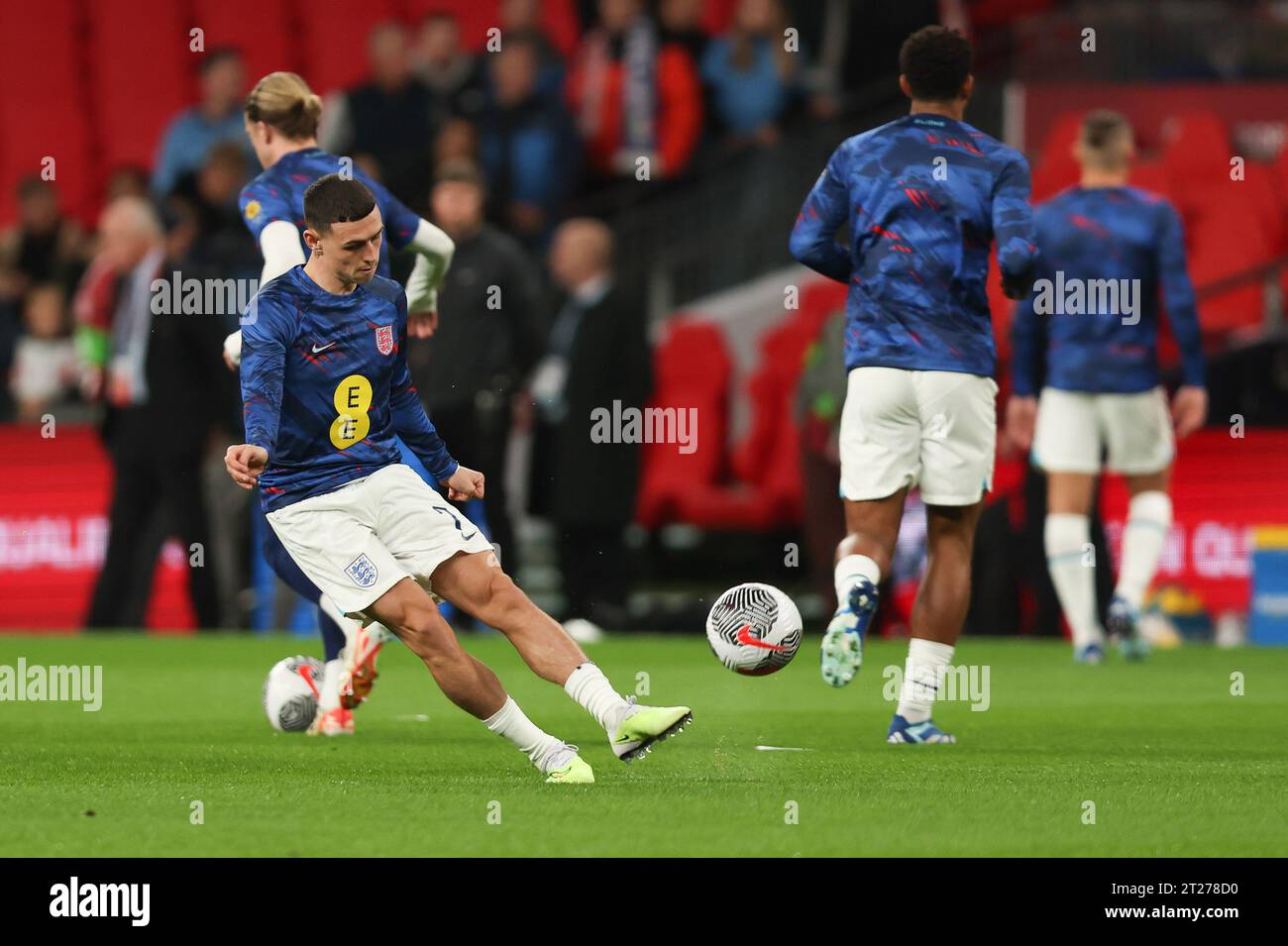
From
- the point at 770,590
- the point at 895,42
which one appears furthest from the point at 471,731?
the point at 895,42

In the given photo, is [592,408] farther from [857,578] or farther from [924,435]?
[857,578]

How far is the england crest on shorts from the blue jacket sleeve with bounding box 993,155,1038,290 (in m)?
2.38

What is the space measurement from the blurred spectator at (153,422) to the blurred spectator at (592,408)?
2116 millimetres

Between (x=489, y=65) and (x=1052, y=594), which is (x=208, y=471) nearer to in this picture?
(x=489, y=65)

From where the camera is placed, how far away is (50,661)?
468 inches

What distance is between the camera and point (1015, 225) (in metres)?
7.89

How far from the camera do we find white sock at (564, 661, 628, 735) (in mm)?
6605

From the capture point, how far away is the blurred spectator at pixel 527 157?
55.6 feet

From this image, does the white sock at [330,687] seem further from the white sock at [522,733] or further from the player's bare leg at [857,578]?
the player's bare leg at [857,578]

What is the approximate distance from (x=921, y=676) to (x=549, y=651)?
178cm

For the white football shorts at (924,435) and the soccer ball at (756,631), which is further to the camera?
the white football shorts at (924,435)

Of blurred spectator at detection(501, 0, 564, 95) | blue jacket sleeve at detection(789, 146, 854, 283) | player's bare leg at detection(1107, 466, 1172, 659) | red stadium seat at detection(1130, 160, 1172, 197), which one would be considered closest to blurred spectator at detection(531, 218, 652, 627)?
blurred spectator at detection(501, 0, 564, 95)

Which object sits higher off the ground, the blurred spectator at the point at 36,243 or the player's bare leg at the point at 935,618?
the blurred spectator at the point at 36,243

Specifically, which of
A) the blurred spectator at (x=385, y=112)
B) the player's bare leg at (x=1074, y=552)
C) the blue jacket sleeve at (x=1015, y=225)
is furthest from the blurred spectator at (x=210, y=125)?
the blue jacket sleeve at (x=1015, y=225)
